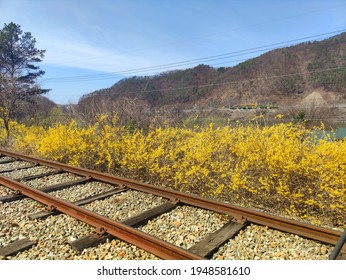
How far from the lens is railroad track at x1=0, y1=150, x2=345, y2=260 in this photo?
342cm

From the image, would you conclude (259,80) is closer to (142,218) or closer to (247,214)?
(247,214)

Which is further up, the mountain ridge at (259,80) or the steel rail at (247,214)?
the mountain ridge at (259,80)

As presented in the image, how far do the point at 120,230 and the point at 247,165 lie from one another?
2.84 m

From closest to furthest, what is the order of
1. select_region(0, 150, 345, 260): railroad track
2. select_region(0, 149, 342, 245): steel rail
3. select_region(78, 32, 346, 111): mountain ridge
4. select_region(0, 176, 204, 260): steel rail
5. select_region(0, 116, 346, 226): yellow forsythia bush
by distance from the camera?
select_region(0, 176, 204, 260): steel rail
select_region(0, 150, 345, 260): railroad track
select_region(0, 149, 342, 245): steel rail
select_region(0, 116, 346, 226): yellow forsythia bush
select_region(78, 32, 346, 111): mountain ridge

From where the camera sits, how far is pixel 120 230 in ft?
12.3

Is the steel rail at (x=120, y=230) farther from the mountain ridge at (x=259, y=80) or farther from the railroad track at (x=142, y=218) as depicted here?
the mountain ridge at (x=259, y=80)

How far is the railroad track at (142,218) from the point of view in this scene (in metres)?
3.42

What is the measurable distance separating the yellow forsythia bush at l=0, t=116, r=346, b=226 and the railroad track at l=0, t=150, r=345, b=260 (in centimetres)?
83

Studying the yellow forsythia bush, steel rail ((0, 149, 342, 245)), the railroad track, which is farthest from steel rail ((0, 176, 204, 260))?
the yellow forsythia bush

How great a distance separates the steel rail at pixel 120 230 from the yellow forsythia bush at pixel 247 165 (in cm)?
225

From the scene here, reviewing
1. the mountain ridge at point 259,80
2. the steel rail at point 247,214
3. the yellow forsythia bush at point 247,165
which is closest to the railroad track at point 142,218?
the steel rail at point 247,214

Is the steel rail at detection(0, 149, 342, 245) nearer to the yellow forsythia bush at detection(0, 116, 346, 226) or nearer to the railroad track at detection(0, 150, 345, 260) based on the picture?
the railroad track at detection(0, 150, 345, 260)

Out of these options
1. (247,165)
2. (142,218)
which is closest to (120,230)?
(142,218)
